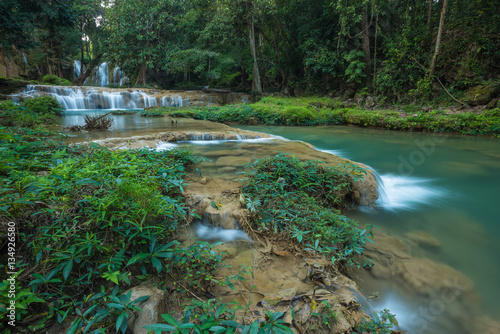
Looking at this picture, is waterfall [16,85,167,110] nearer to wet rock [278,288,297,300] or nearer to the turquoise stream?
the turquoise stream

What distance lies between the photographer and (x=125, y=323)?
1358mm

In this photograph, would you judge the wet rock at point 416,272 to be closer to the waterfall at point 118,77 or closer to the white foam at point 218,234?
the white foam at point 218,234

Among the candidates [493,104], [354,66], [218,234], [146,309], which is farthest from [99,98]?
[493,104]

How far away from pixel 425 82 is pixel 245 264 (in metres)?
14.5

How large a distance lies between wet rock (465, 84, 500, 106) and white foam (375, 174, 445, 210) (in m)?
8.30

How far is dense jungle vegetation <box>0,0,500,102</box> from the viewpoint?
1202 centimetres

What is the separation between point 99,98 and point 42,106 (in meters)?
7.96

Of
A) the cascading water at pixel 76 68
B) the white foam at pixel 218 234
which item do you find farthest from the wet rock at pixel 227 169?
the cascading water at pixel 76 68

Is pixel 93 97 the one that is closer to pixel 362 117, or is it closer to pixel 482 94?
pixel 362 117

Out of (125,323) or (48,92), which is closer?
(125,323)

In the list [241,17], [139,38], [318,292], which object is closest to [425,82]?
[241,17]

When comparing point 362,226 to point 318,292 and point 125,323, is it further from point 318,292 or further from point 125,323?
point 125,323

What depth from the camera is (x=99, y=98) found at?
17.3 m

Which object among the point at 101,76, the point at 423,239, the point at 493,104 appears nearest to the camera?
the point at 423,239
